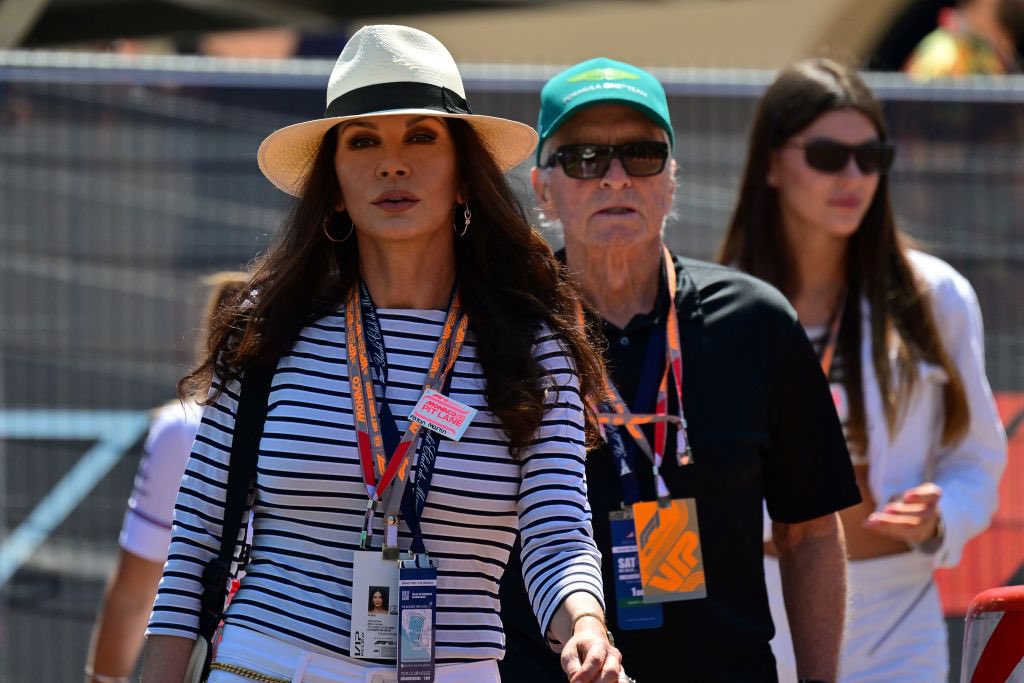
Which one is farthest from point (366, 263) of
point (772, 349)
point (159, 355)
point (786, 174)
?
point (159, 355)

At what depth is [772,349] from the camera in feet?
13.0

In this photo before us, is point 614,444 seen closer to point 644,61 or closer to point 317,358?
point 317,358

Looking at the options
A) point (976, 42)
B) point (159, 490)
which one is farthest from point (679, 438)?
point (976, 42)

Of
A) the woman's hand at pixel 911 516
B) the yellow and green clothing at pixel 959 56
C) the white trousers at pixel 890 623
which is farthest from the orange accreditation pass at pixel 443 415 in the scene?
the yellow and green clothing at pixel 959 56

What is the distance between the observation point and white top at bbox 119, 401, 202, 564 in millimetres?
4879

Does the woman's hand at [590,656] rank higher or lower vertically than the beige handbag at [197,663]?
lower

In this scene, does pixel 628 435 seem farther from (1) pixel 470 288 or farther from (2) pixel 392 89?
(2) pixel 392 89

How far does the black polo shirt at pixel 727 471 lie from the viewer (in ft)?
12.3

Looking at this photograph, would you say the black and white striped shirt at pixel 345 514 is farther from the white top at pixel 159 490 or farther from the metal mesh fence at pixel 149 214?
the metal mesh fence at pixel 149 214

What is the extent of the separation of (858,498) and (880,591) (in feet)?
2.71

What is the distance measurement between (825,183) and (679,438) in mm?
1438

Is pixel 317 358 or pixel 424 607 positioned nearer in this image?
pixel 424 607

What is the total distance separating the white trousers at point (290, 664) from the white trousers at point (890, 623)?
1.77 metres

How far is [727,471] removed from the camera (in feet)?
12.6
